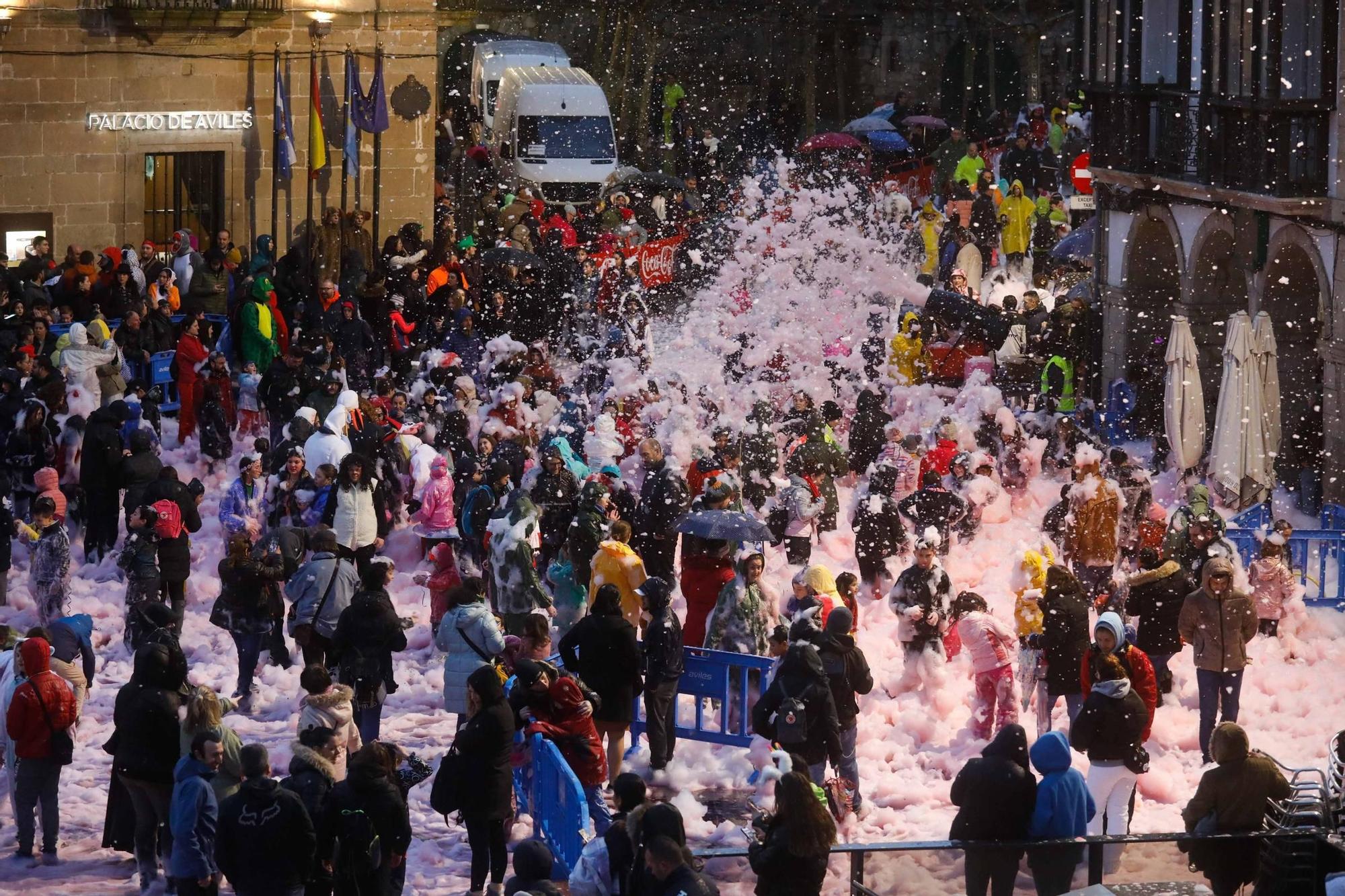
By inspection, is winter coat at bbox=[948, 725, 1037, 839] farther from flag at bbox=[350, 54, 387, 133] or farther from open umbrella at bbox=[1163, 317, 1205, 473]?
flag at bbox=[350, 54, 387, 133]

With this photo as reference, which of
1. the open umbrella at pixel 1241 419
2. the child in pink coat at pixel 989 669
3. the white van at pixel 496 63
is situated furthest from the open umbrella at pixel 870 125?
the child in pink coat at pixel 989 669

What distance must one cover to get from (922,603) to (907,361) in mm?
8295

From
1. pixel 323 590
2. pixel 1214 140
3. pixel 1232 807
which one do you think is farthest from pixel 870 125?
pixel 1232 807

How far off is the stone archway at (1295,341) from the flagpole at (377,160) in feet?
43.7

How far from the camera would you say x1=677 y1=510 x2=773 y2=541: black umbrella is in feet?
49.5

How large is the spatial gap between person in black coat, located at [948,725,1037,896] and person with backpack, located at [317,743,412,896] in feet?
8.86

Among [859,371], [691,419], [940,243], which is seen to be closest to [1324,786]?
[691,419]

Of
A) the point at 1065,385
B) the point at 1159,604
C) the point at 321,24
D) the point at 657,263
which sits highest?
the point at 321,24

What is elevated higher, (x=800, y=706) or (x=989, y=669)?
(x=800, y=706)

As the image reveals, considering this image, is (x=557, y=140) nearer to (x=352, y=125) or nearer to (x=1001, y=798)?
(x=352, y=125)

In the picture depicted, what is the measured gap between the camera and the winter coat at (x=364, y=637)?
1314cm

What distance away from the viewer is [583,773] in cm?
1205

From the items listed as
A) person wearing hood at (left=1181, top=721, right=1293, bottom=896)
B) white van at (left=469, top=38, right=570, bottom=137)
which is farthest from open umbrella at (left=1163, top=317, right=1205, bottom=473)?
white van at (left=469, top=38, right=570, bottom=137)

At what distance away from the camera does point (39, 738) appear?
39.8 feet
